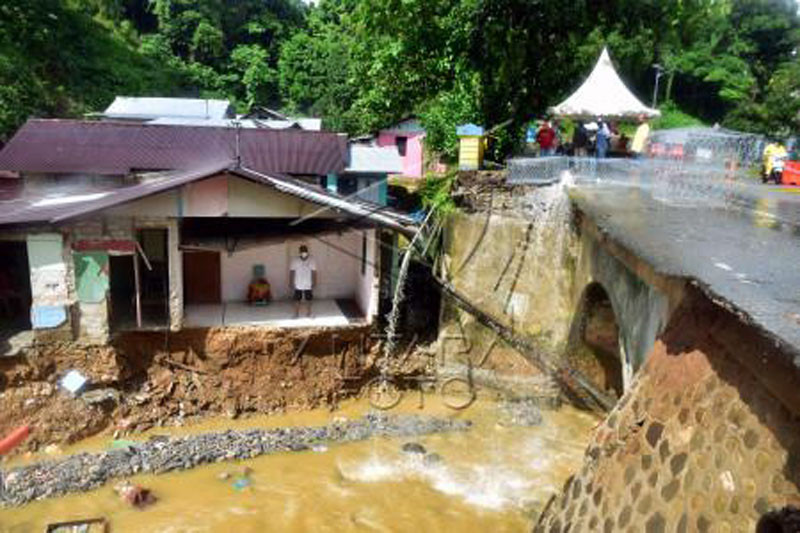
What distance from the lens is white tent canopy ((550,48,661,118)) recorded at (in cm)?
1676

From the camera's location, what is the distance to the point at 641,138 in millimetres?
17875

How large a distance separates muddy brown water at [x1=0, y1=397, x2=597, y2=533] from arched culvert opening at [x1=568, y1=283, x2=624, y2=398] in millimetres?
1400

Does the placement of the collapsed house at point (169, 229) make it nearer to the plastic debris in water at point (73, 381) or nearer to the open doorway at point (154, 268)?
the open doorway at point (154, 268)

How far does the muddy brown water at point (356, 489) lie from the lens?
11.3 m

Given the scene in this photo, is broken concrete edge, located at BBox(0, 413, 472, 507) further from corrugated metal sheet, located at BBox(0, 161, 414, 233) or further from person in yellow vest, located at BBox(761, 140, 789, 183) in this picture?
person in yellow vest, located at BBox(761, 140, 789, 183)

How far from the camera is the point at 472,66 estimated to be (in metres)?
19.6

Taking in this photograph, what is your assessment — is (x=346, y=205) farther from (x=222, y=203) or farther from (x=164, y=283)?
(x=164, y=283)

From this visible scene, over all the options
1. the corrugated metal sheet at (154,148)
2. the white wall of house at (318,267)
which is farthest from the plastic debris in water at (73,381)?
the corrugated metal sheet at (154,148)

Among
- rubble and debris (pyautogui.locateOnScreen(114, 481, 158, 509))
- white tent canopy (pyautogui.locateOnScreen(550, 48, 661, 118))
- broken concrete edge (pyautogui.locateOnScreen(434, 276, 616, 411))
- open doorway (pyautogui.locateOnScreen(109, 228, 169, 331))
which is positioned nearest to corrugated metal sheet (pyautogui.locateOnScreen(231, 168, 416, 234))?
broken concrete edge (pyautogui.locateOnScreen(434, 276, 616, 411))

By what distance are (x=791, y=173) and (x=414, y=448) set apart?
43.5ft

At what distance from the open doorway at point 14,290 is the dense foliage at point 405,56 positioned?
1084 centimetres

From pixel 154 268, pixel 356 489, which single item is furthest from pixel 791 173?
pixel 154 268

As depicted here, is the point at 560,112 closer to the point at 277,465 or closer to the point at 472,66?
the point at 472,66

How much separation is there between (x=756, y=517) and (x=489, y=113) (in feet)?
56.5
